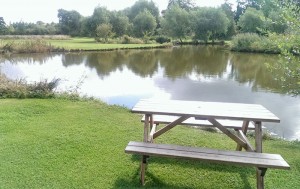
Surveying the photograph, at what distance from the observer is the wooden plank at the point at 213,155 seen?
305cm

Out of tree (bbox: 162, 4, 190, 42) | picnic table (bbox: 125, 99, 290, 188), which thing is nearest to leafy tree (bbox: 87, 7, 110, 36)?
tree (bbox: 162, 4, 190, 42)

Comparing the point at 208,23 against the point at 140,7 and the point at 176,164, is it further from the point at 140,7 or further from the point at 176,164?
the point at 176,164

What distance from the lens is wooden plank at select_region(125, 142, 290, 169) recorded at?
10.0 ft

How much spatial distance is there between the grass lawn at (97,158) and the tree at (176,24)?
1823 inches

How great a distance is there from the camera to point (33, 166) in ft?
12.6

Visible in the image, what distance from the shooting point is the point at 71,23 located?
56406mm

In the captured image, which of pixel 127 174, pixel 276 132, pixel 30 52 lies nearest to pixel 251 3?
pixel 30 52

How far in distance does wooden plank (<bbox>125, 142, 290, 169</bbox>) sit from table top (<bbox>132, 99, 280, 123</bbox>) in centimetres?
43

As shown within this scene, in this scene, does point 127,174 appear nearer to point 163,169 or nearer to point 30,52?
point 163,169

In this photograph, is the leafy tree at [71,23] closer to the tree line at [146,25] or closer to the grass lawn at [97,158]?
the tree line at [146,25]

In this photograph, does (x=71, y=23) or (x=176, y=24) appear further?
(x=71, y=23)

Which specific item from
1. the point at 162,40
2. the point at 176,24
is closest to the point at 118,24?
the point at 162,40

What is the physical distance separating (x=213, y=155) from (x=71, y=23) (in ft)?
191

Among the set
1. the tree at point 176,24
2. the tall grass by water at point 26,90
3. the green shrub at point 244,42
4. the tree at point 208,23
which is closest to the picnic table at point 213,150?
the tall grass by water at point 26,90
